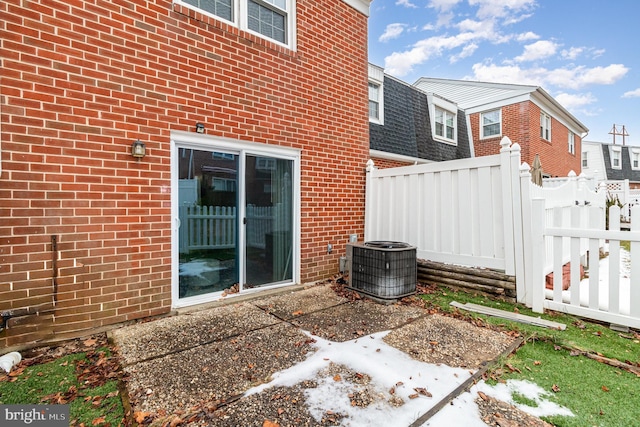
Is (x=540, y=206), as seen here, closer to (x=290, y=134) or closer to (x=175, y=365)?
(x=290, y=134)

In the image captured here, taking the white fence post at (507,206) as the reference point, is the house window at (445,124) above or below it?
above

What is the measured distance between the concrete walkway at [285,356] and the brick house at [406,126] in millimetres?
6017

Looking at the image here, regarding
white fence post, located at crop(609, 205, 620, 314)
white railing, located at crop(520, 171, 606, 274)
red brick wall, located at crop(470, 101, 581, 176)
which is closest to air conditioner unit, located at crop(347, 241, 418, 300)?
white railing, located at crop(520, 171, 606, 274)

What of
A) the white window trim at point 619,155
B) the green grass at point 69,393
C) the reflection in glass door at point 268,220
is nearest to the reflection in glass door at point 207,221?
the reflection in glass door at point 268,220

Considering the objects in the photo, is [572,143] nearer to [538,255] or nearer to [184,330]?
[538,255]

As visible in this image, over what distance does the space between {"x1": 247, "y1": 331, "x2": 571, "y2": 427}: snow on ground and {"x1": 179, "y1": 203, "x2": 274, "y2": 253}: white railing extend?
2181mm

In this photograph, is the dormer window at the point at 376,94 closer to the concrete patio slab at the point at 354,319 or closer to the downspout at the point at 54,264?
the concrete patio slab at the point at 354,319

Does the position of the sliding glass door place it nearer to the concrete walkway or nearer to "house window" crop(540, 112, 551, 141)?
the concrete walkway

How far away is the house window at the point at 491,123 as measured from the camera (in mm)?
13968

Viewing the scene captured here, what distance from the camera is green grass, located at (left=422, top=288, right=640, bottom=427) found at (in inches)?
77.3

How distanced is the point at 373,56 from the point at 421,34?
17.9 feet

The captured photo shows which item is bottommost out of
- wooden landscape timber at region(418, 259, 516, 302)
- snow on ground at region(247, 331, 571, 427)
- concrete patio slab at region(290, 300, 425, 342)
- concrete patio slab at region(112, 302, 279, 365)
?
snow on ground at region(247, 331, 571, 427)

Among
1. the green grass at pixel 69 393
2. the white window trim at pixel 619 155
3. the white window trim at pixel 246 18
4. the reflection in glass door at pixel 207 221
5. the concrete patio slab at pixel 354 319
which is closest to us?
the green grass at pixel 69 393

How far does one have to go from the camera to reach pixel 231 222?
442 cm
